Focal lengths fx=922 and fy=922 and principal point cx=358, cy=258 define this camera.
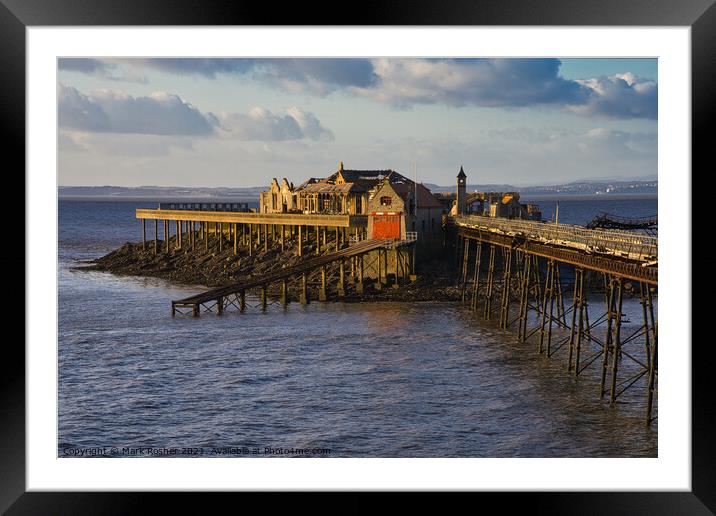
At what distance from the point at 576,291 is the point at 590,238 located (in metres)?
2.96

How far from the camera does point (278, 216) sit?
6569 centimetres

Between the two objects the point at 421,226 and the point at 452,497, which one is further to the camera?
the point at 421,226

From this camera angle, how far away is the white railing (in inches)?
1115

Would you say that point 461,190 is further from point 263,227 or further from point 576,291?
point 576,291

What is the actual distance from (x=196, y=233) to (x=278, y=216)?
51.9 ft

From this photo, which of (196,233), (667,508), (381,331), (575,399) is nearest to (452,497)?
(667,508)

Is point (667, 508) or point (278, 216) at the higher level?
point (278, 216)

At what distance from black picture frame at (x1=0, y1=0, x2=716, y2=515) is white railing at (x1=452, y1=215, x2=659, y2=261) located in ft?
28.7

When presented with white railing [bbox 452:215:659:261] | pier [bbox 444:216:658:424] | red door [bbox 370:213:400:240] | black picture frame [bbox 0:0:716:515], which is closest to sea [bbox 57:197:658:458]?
pier [bbox 444:216:658:424]

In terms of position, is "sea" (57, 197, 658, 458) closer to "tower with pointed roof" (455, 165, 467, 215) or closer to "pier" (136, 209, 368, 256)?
"pier" (136, 209, 368, 256)
